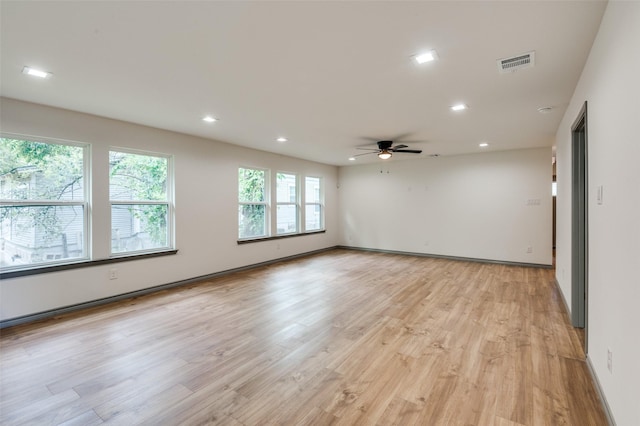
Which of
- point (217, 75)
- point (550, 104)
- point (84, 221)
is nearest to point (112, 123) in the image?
point (84, 221)

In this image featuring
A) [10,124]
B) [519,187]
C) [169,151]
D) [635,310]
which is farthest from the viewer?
[519,187]

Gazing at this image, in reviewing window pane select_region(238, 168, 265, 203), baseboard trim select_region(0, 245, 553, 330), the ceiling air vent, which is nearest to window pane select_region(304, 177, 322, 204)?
baseboard trim select_region(0, 245, 553, 330)

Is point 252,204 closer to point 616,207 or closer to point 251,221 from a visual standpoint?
point 251,221

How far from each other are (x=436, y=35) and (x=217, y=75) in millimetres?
1898

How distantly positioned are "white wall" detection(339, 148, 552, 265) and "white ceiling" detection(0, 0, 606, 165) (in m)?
2.54

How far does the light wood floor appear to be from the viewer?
1934 millimetres

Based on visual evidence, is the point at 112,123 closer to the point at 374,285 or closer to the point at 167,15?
the point at 167,15

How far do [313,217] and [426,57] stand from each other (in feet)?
20.1

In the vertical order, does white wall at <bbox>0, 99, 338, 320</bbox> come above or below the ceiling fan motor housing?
below

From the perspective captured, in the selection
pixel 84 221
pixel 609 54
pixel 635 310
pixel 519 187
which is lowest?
pixel 635 310

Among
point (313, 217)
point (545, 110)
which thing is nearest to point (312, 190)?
point (313, 217)

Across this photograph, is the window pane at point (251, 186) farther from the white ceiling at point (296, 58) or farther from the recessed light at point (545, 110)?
the recessed light at point (545, 110)

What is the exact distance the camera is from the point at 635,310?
142cm

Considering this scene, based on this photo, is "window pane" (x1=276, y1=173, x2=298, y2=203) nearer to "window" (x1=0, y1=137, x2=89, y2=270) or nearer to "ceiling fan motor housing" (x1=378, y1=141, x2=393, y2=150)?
"ceiling fan motor housing" (x1=378, y1=141, x2=393, y2=150)
